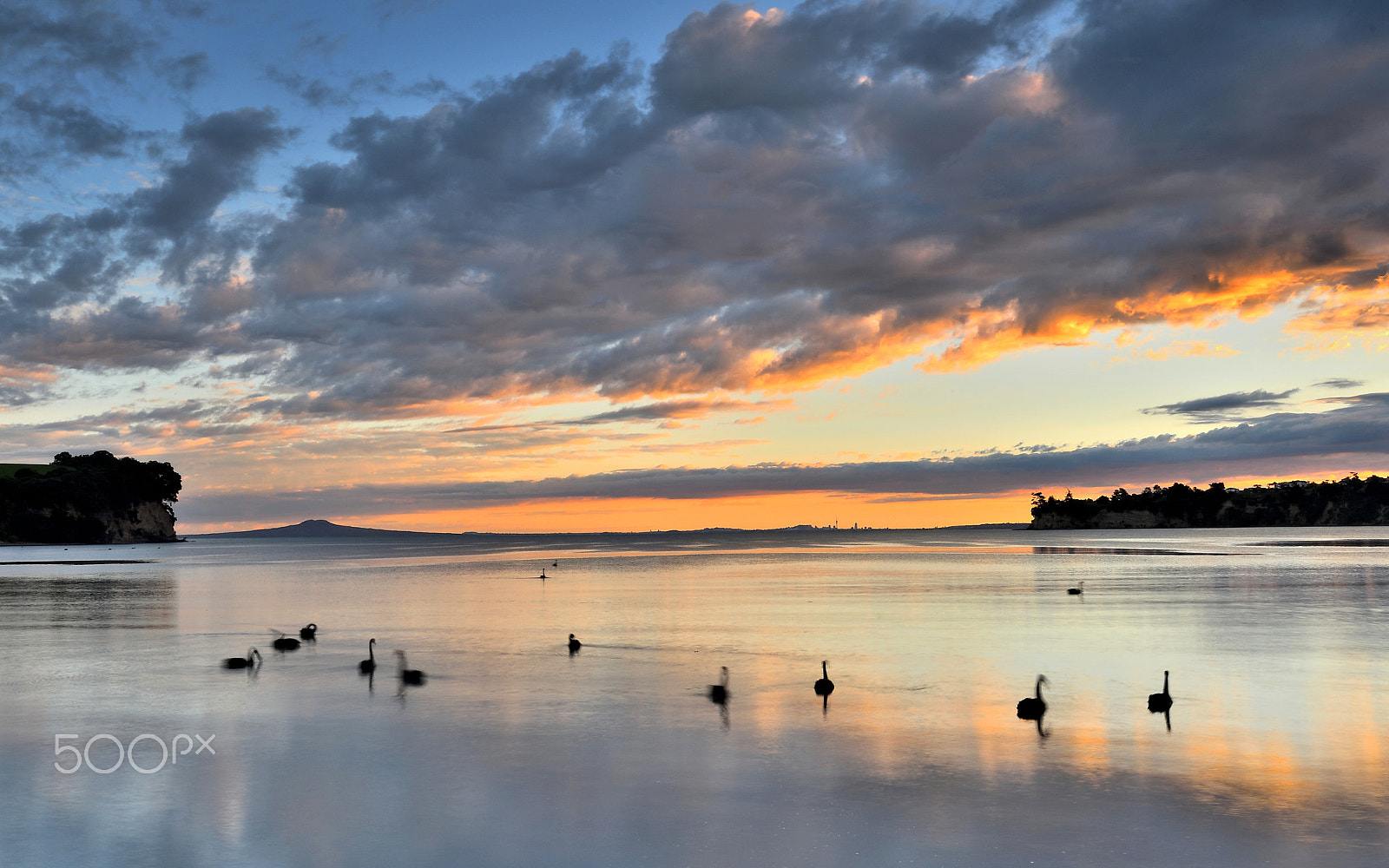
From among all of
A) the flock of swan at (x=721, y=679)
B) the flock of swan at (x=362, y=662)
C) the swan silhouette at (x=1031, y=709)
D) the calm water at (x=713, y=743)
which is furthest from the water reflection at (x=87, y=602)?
the swan silhouette at (x=1031, y=709)

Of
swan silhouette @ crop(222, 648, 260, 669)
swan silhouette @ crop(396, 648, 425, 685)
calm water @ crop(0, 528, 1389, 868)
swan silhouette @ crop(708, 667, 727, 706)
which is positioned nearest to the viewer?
calm water @ crop(0, 528, 1389, 868)

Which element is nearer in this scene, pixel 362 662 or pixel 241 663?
pixel 362 662

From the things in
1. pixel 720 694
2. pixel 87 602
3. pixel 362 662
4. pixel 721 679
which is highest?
pixel 362 662

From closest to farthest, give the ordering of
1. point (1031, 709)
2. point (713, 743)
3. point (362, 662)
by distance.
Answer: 1. point (713, 743)
2. point (1031, 709)
3. point (362, 662)

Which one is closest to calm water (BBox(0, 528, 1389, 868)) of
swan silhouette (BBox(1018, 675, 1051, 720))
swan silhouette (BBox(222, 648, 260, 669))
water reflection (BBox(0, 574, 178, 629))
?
swan silhouette (BBox(1018, 675, 1051, 720))

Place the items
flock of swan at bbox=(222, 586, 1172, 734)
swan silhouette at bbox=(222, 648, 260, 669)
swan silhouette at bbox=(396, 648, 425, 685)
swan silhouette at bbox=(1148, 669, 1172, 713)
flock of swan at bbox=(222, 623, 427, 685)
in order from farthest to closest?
1. swan silhouette at bbox=(222, 648, 260, 669)
2. flock of swan at bbox=(222, 623, 427, 685)
3. swan silhouette at bbox=(396, 648, 425, 685)
4. swan silhouette at bbox=(1148, 669, 1172, 713)
5. flock of swan at bbox=(222, 586, 1172, 734)

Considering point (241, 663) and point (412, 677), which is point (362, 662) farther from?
point (241, 663)

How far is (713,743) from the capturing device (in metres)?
23.1

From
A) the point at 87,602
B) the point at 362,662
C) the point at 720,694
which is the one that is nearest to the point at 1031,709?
the point at 720,694

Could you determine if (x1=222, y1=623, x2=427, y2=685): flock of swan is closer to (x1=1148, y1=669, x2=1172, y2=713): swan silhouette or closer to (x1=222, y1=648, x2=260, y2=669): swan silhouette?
(x1=222, y1=648, x2=260, y2=669): swan silhouette

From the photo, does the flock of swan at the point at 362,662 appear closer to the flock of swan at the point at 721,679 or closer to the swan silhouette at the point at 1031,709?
the flock of swan at the point at 721,679

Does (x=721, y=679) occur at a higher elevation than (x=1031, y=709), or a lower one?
lower

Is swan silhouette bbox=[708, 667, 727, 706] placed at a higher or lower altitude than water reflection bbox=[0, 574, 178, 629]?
higher

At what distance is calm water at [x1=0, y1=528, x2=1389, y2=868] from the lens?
15719 mm
